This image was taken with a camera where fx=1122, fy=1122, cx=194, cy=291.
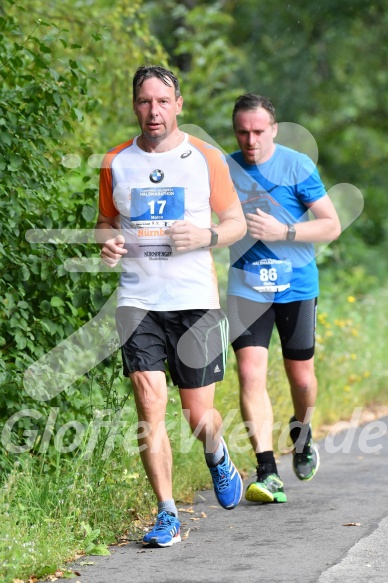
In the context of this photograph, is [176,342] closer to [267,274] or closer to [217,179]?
[217,179]

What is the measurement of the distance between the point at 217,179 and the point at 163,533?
174 centimetres

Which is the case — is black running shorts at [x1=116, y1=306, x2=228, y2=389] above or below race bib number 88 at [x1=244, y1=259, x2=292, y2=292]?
below

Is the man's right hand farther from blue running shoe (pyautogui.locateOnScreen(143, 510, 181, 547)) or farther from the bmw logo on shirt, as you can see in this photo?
blue running shoe (pyautogui.locateOnScreen(143, 510, 181, 547))

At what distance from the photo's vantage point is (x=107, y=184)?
558 cm

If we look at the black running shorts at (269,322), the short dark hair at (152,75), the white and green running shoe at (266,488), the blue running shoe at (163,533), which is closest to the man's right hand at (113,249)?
the short dark hair at (152,75)

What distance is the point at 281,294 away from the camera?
21.5 ft

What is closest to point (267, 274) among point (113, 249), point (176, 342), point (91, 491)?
point (176, 342)

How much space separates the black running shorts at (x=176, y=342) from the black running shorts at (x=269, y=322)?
2.86 ft

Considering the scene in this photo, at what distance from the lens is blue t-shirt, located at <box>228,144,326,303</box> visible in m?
6.44

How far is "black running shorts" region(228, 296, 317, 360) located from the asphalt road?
930 millimetres

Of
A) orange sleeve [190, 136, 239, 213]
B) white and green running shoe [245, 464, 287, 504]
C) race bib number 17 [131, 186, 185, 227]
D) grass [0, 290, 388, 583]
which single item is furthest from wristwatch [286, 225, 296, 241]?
white and green running shoe [245, 464, 287, 504]

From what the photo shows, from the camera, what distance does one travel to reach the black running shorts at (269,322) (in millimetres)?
6543

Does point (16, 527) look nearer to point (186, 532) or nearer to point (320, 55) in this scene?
point (186, 532)

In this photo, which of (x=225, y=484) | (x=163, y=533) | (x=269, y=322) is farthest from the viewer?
(x=269, y=322)
